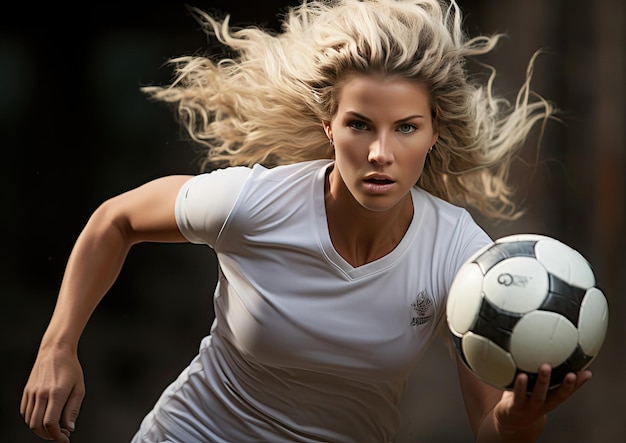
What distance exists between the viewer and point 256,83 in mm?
2990

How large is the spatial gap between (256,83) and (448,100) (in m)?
0.62

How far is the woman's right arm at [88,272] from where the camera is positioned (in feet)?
8.58

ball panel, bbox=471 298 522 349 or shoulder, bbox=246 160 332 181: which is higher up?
shoulder, bbox=246 160 332 181

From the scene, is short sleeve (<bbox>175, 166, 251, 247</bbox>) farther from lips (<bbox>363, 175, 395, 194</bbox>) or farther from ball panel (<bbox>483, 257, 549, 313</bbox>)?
ball panel (<bbox>483, 257, 549, 313</bbox>)

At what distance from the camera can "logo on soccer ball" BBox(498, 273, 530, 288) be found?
2246mm

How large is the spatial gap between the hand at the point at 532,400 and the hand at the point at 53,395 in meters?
0.98

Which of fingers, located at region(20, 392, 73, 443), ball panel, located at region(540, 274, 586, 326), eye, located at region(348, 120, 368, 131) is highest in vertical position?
eye, located at region(348, 120, 368, 131)

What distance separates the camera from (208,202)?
260 cm

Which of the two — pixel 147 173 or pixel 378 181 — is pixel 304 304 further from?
pixel 147 173

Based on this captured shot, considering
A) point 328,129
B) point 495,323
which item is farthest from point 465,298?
point 328,129

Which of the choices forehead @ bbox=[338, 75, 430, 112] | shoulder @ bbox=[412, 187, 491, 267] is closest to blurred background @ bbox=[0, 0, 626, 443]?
shoulder @ bbox=[412, 187, 491, 267]

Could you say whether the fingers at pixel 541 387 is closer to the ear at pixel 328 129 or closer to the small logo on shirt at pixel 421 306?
the small logo on shirt at pixel 421 306

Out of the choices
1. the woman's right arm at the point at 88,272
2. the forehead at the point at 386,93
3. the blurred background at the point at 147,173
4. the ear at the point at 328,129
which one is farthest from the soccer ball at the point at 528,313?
the blurred background at the point at 147,173

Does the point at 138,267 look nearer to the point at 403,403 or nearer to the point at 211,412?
the point at 403,403
